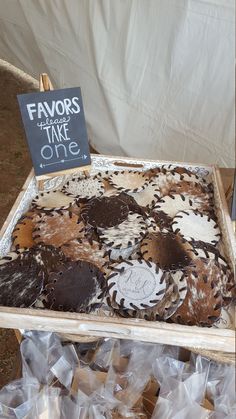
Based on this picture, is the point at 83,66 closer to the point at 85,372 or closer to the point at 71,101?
the point at 71,101

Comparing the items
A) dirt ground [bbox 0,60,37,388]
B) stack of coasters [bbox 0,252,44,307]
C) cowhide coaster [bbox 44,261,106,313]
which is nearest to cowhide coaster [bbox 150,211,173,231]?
cowhide coaster [bbox 44,261,106,313]

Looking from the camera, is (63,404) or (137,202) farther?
(137,202)

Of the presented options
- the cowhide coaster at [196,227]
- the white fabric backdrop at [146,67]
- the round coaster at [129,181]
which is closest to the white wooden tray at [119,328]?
the cowhide coaster at [196,227]

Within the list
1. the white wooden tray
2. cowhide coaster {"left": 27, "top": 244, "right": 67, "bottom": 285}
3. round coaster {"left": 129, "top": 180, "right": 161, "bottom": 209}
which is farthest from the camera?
round coaster {"left": 129, "top": 180, "right": 161, "bottom": 209}

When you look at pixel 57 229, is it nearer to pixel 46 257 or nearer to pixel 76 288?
pixel 46 257

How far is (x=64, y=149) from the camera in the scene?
1186 mm

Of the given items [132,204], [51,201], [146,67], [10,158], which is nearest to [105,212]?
[132,204]

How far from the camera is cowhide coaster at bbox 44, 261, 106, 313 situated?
0.84 m

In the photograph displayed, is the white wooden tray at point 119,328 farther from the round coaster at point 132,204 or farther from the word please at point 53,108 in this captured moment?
the word please at point 53,108

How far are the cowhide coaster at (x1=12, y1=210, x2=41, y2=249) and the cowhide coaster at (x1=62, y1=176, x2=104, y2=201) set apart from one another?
14 cm

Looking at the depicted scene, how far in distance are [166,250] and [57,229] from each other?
0.29 metres

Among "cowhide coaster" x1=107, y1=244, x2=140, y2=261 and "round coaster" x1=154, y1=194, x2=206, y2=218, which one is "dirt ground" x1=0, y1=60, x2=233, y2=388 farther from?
"cowhide coaster" x1=107, y1=244, x2=140, y2=261

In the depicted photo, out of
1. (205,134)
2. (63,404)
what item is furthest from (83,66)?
(63,404)

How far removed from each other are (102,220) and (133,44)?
4.21 feet
